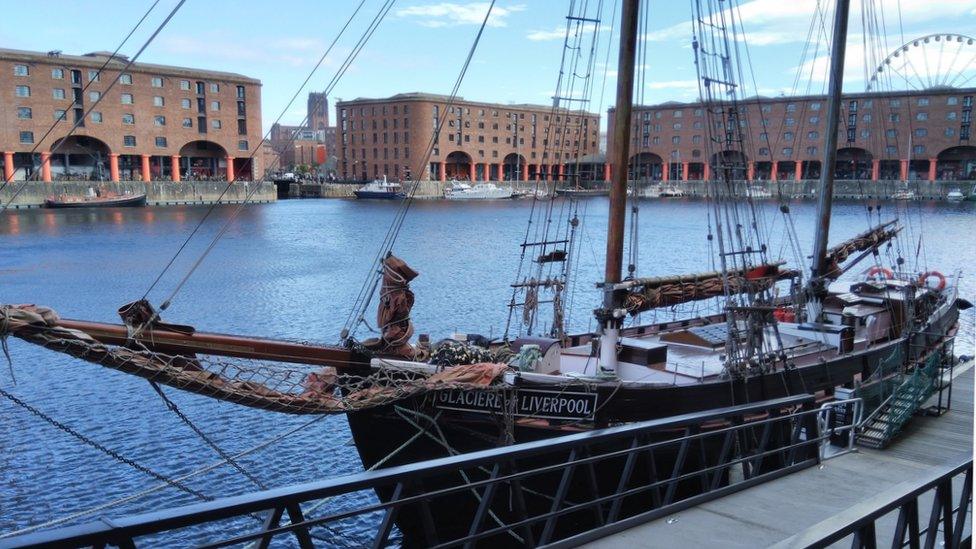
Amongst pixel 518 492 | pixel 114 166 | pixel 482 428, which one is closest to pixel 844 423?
pixel 482 428

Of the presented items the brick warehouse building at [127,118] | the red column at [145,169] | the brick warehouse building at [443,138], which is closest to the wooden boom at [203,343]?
the brick warehouse building at [127,118]

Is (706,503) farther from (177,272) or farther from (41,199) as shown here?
(41,199)

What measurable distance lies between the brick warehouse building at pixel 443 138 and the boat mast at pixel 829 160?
103796mm

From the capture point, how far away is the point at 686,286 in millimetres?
15344

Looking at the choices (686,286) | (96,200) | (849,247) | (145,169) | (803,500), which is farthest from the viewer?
(145,169)

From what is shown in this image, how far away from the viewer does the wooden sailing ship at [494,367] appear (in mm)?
10031

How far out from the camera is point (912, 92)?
330ft

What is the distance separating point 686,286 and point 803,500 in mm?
7879

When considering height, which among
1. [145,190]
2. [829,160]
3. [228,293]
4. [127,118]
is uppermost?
[127,118]

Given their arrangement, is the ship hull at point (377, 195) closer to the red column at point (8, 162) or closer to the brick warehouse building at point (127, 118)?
the brick warehouse building at point (127, 118)

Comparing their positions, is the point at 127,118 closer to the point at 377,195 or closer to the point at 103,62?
the point at 103,62

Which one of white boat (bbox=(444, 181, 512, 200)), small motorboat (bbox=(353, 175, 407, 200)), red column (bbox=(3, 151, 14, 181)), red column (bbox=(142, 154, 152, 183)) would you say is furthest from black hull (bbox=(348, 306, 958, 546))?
small motorboat (bbox=(353, 175, 407, 200))

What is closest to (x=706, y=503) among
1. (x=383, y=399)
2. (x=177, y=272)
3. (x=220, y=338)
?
(x=383, y=399)

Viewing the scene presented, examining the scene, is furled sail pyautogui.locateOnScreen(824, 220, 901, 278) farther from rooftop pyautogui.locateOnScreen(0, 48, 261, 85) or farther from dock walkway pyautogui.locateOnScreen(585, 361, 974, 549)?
rooftop pyautogui.locateOnScreen(0, 48, 261, 85)
